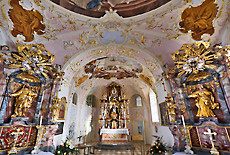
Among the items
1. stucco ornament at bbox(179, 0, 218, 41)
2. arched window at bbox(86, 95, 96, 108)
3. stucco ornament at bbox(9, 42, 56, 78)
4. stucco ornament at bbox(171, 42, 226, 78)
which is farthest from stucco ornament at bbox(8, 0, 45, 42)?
arched window at bbox(86, 95, 96, 108)

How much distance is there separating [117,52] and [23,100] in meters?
6.29

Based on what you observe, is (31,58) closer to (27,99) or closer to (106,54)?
(27,99)

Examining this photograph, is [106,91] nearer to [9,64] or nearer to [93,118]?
A: [93,118]

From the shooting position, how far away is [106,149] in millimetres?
10500

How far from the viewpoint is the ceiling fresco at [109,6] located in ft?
17.2

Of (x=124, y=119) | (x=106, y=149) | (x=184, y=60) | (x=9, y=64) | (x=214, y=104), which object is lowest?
(x=106, y=149)

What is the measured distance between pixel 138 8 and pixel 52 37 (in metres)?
4.96

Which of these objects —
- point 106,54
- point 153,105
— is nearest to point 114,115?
point 153,105

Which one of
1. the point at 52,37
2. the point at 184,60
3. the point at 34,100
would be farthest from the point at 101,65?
the point at 184,60

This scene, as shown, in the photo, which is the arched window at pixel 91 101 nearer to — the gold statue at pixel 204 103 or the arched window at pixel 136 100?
the arched window at pixel 136 100

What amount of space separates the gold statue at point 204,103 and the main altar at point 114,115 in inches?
374

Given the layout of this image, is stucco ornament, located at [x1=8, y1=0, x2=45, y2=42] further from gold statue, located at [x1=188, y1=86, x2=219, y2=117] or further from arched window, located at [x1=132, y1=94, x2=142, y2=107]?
arched window, located at [x1=132, y1=94, x2=142, y2=107]

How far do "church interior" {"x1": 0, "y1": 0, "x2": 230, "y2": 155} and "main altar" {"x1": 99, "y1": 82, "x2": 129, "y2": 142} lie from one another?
22.8ft

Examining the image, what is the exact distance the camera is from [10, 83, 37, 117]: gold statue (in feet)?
18.4
